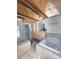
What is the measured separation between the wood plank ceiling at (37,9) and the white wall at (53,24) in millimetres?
38

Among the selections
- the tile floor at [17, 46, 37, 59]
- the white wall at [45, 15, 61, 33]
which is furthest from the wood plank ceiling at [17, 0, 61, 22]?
the tile floor at [17, 46, 37, 59]

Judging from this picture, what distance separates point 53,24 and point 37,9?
0.20 meters

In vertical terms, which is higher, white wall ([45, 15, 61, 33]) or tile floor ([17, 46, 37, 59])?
white wall ([45, 15, 61, 33])

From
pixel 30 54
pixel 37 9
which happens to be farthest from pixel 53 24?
pixel 30 54

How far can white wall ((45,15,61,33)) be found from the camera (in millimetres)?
1006

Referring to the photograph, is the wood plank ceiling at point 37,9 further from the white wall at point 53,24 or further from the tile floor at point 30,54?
the tile floor at point 30,54

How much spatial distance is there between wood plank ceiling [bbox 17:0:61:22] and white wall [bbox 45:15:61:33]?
38mm

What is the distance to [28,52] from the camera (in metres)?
1.00

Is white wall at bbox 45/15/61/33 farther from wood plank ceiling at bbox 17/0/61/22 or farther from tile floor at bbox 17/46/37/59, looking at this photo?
tile floor at bbox 17/46/37/59
